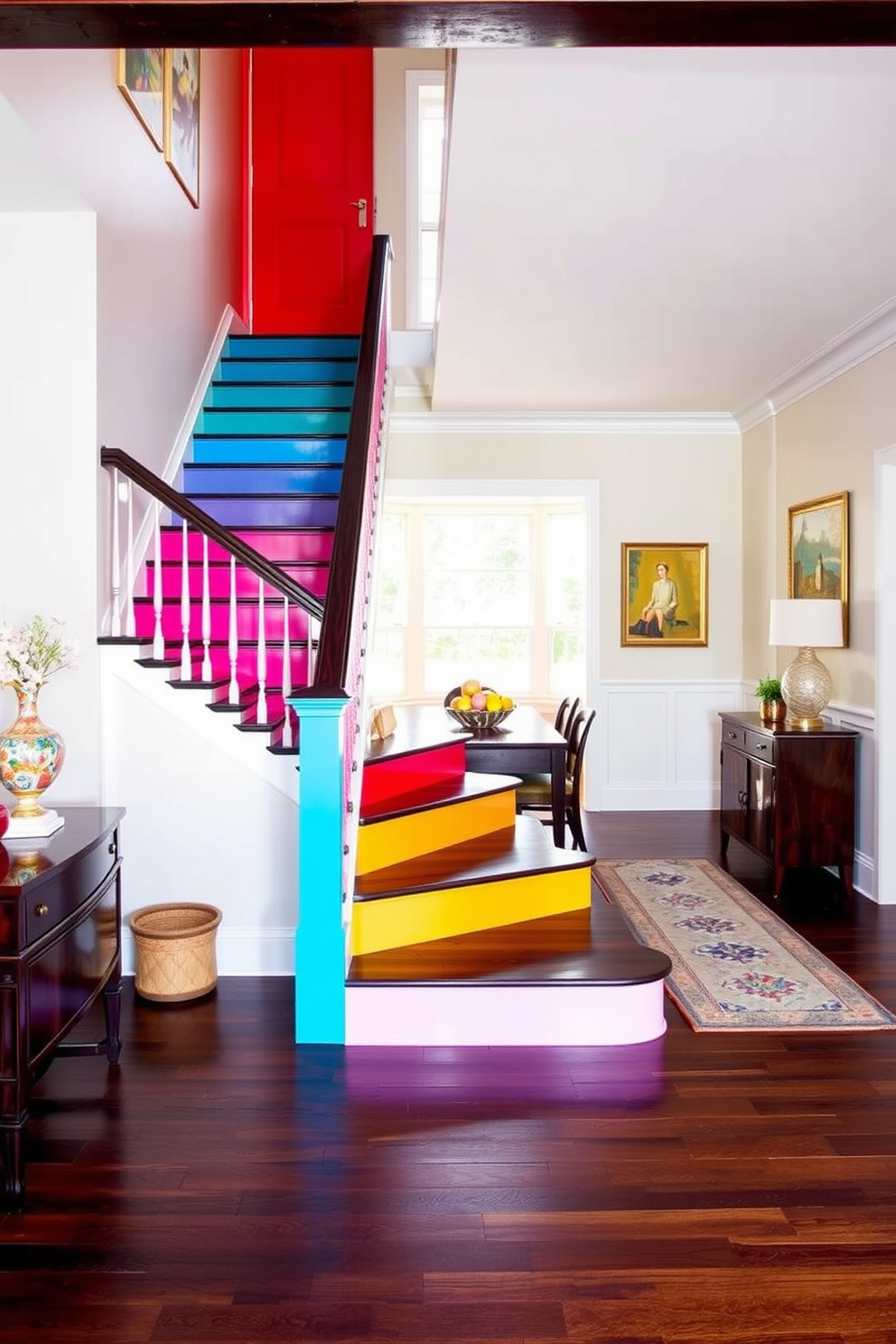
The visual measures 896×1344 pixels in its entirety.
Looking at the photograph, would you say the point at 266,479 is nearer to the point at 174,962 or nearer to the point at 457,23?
the point at 174,962

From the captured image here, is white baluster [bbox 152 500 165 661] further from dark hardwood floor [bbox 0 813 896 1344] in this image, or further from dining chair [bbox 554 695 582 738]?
dining chair [bbox 554 695 582 738]

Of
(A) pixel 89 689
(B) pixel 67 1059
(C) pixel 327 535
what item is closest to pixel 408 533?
(C) pixel 327 535

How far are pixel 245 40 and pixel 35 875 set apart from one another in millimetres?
1968

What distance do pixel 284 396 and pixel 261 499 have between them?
1172mm

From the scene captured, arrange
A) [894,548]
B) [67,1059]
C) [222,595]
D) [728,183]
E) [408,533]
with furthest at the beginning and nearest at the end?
[408,533] < [894,548] < [222,595] < [728,183] < [67,1059]

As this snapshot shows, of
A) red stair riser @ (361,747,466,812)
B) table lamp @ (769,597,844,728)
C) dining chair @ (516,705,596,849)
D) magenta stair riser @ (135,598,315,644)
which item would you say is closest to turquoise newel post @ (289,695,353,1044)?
red stair riser @ (361,747,466,812)

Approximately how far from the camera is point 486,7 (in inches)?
83.4

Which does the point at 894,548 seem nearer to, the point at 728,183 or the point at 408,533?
the point at 728,183

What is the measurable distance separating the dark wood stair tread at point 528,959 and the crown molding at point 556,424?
4.30 meters

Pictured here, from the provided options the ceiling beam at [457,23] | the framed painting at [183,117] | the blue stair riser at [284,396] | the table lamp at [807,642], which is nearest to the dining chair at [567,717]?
the table lamp at [807,642]

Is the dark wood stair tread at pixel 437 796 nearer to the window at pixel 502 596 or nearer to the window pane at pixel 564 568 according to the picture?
the window at pixel 502 596

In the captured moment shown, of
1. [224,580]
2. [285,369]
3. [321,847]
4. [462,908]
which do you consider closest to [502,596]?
[285,369]

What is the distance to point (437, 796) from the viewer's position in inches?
165

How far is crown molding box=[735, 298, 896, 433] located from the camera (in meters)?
4.74
